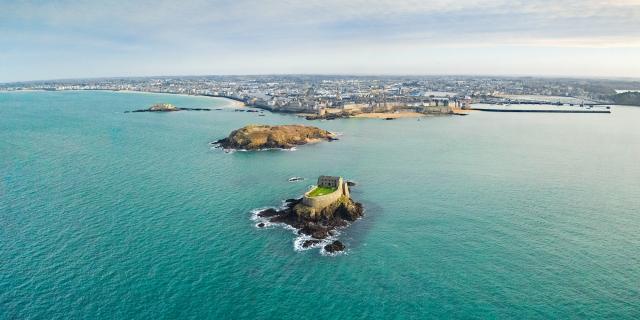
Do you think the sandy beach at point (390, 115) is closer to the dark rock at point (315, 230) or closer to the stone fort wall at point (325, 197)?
the stone fort wall at point (325, 197)

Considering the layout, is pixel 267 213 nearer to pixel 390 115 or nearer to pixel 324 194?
pixel 324 194

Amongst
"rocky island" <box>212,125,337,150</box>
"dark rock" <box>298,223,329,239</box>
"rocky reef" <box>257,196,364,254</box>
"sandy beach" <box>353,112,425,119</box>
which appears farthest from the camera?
"sandy beach" <box>353,112,425,119</box>

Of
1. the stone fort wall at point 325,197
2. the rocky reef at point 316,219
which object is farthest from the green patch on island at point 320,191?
the rocky reef at point 316,219

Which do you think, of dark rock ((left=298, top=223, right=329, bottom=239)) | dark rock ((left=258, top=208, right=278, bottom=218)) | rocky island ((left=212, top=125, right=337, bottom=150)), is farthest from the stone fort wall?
rocky island ((left=212, top=125, right=337, bottom=150))

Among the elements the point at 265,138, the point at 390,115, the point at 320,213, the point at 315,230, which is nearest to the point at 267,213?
the point at 320,213

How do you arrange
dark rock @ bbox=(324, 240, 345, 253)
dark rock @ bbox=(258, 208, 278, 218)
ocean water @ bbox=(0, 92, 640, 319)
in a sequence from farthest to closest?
dark rock @ bbox=(258, 208, 278, 218) < dark rock @ bbox=(324, 240, 345, 253) < ocean water @ bbox=(0, 92, 640, 319)

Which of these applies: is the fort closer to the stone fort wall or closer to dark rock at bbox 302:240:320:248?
the stone fort wall

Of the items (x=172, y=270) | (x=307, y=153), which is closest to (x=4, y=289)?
(x=172, y=270)

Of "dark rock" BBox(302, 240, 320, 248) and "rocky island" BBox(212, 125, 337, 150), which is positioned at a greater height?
"rocky island" BBox(212, 125, 337, 150)
